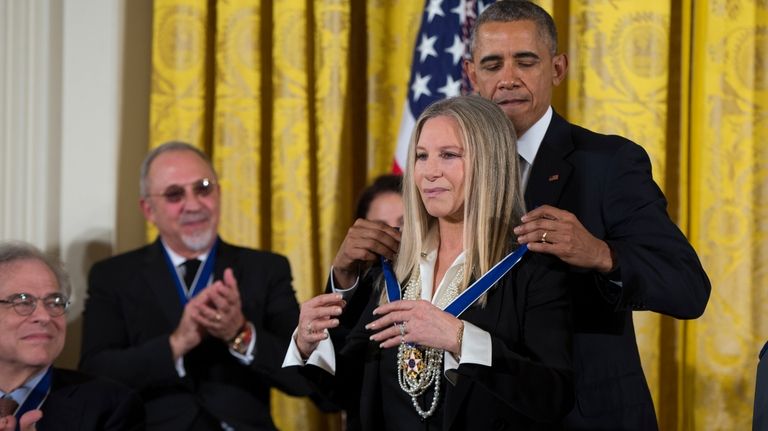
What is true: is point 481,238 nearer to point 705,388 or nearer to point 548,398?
point 548,398

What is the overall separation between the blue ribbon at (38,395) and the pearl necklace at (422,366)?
1.31 metres

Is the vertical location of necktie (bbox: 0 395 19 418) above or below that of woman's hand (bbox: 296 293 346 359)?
below

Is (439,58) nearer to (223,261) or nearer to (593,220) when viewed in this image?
(223,261)

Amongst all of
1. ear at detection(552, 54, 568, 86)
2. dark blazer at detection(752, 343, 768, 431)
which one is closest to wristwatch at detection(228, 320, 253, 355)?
ear at detection(552, 54, 568, 86)

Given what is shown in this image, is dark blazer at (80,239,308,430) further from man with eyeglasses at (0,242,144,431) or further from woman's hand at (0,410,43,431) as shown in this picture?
woman's hand at (0,410,43,431)

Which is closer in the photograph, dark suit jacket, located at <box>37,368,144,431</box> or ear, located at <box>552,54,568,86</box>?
ear, located at <box>552,54,568,86</box>

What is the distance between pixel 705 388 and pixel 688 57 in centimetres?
129

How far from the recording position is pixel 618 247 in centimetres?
251

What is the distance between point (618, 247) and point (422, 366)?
1.69 feet

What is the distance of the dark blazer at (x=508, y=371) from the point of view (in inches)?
89.6

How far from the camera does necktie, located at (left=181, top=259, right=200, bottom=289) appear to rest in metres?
4.09

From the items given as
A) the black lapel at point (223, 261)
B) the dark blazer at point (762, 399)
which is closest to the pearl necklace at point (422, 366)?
the dark blazer at point (762, 399)

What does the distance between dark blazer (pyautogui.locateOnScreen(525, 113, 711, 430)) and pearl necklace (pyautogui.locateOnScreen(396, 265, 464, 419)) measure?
32 cm

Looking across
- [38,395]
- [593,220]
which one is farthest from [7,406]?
[593,220]
